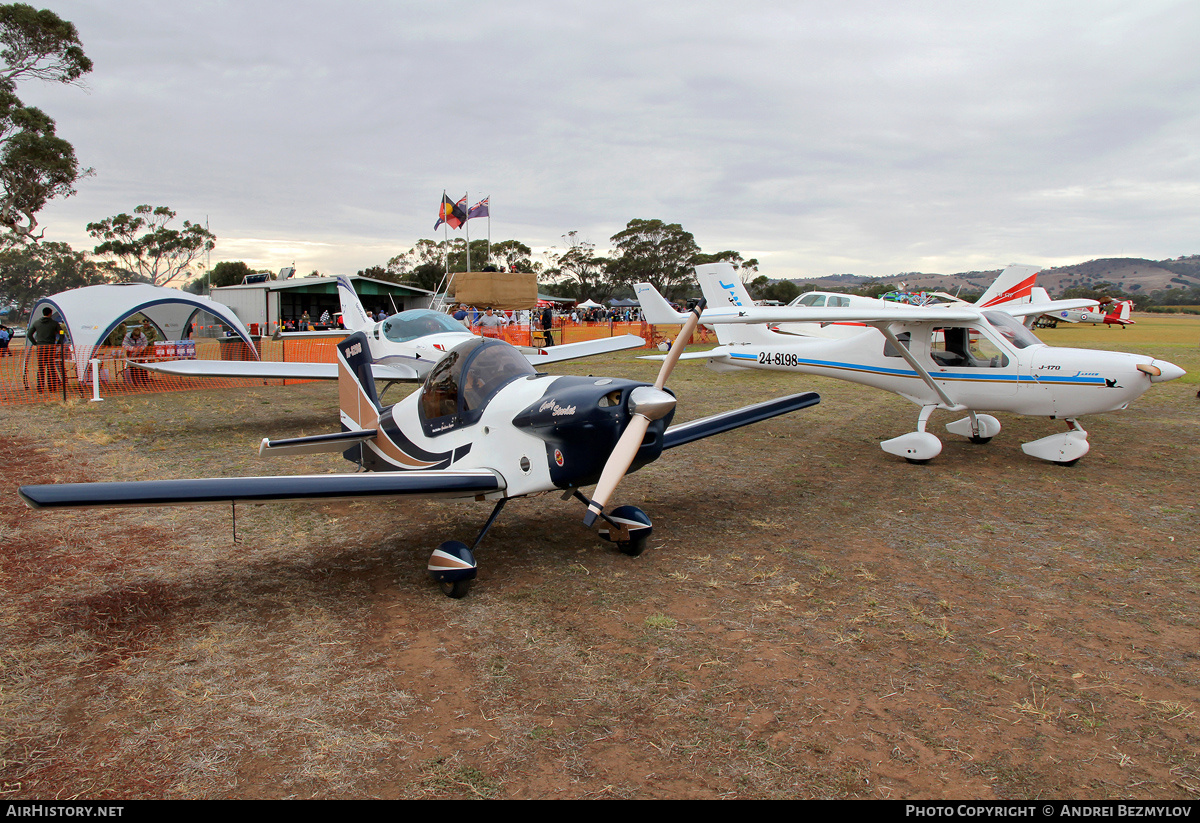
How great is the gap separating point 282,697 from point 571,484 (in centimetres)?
215

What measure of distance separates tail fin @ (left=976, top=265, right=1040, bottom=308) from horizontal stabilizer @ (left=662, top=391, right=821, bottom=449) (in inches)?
846

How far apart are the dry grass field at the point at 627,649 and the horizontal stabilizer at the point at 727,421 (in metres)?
0.87

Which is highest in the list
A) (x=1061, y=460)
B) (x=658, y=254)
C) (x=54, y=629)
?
(x=658, y=254)

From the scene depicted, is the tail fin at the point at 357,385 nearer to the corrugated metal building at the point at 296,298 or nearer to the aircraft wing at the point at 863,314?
the aircraft wing at the point at 863,314

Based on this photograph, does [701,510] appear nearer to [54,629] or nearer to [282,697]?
[282,697]

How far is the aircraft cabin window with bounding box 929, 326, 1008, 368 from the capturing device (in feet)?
26.1

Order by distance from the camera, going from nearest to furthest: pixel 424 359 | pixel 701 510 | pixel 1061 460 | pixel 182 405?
pixel 701 510
pixel 1061 460
pixel 424 359
pixel 182 405

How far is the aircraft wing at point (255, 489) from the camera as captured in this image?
3.38 metres

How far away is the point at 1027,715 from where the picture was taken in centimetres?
301

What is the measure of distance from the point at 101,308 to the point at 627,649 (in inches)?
673

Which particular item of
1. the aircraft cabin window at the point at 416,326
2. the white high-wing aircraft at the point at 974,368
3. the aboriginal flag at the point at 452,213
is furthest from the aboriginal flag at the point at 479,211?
the white high-wing aircraft at the point at 974,368

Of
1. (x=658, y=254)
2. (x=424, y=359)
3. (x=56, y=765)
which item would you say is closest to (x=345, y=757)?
(x=56, y=765)

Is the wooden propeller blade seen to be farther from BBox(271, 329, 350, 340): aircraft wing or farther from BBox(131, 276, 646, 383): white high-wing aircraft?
BBox(271, 329, 350, 340): aircraft wing

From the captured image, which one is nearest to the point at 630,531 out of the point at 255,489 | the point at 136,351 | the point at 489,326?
the point at 255,489
